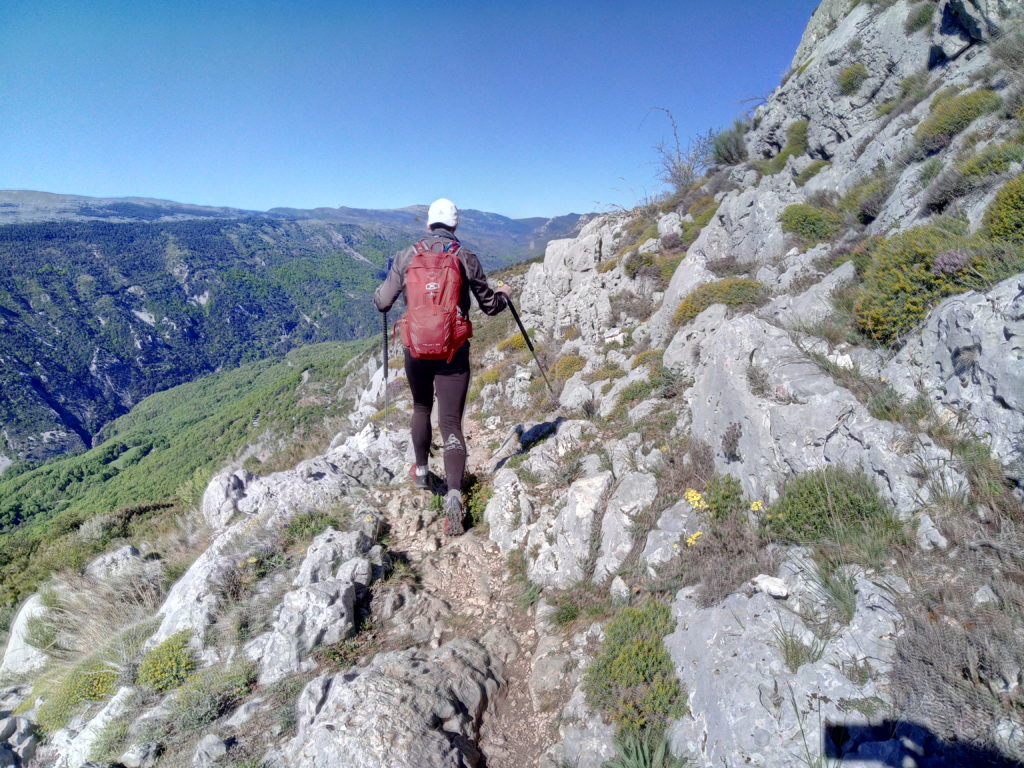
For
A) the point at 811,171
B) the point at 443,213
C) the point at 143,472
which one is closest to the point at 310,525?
the point at 443,213

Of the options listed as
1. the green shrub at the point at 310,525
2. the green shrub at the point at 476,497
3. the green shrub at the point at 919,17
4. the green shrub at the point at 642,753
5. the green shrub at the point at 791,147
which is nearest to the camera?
the green shrub at the point at 642,753

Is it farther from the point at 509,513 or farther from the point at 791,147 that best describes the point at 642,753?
the point at 791,147

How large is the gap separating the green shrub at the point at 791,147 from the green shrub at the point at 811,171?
1.26 metres

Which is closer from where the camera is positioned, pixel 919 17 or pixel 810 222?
pixel 810 222

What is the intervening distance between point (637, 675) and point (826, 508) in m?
1.92

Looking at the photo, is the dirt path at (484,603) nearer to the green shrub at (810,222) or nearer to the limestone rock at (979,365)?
the limestone rock at (979,365)

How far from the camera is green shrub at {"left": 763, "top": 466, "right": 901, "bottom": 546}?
3404 mm

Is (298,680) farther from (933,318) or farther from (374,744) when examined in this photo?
(933,318)

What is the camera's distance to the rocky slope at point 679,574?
8.84 ft

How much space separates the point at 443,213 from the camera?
4871 millimetres

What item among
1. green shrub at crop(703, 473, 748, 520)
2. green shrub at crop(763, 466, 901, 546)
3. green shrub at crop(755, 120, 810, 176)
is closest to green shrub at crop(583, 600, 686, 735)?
green shrub at crop(703, 473, 748, 520)

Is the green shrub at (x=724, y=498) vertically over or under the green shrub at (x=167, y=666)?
over

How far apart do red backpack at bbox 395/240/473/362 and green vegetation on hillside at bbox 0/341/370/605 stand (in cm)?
716

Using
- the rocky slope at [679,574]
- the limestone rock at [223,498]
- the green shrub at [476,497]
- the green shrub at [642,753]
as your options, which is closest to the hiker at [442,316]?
the green shrub at [476,497]
